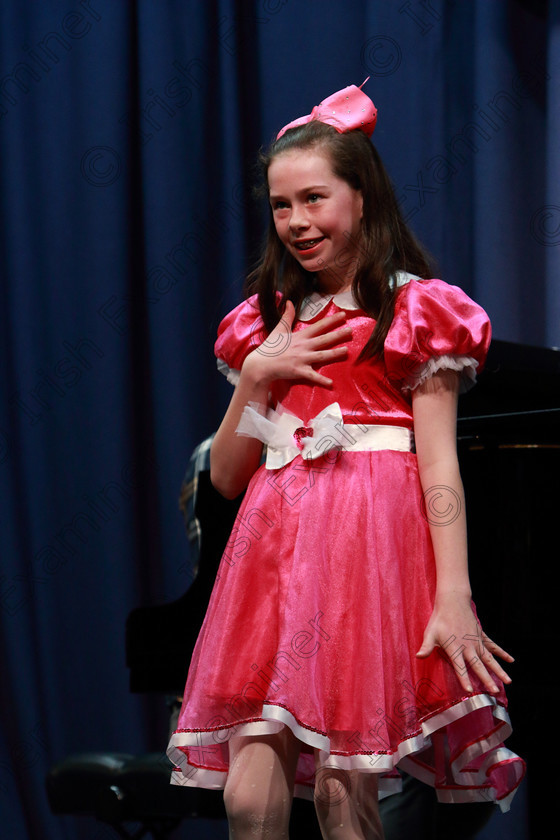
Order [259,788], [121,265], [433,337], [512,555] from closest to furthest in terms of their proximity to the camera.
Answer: [259,788], [433,337], [512,555], [121,265]

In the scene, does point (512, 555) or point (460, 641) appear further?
point (512, 555)

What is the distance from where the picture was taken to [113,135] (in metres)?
3.08

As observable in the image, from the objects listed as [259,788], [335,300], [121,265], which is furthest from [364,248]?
[121,265]

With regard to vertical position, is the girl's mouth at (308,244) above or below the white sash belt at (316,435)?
above

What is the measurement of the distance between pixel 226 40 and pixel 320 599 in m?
2.28

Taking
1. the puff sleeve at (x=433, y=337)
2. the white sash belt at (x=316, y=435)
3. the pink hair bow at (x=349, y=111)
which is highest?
the pink hair bow at (x=349, y=111)

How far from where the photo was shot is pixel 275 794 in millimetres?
1221

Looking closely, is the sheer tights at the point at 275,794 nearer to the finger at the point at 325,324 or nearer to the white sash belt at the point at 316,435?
the white sash belt at the point at 316,435

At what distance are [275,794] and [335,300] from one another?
71 cm

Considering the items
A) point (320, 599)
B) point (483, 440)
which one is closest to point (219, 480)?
point (320, 599)

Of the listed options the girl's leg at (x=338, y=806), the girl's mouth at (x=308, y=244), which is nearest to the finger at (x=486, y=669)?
the girl's leg at (x=338, y=806)

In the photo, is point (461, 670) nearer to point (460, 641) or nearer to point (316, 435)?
point (460, 641)

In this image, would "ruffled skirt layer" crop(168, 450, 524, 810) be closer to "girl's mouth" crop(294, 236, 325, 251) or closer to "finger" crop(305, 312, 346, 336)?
"finger" crop(305, 312, 346, 336)

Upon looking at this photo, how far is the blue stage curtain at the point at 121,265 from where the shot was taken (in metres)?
2.92
